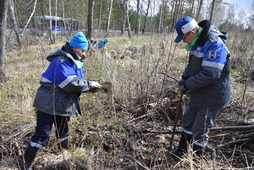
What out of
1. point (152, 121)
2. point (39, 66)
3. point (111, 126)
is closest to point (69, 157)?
point (111, 126)

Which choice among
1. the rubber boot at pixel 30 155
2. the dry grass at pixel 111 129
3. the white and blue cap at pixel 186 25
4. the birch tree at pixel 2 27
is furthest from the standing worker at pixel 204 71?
the birch tree at pixel 2 27

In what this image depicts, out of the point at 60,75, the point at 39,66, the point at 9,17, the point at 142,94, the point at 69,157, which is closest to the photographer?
the point at 60,75

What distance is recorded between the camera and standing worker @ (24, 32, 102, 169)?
206 centimetres

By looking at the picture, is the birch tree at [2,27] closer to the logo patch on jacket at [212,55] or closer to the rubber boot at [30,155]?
the rubber boot at [30,155]

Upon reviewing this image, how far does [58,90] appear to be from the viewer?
2.14 metres

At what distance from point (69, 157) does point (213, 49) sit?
6.66 ft

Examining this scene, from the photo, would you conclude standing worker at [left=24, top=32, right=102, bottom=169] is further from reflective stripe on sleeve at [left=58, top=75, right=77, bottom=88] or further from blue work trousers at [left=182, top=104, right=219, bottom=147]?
blue work trousers at [left=182, top=104, right=219, bottom=147]

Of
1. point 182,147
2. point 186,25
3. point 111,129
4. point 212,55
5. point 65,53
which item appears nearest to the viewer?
point 212,55

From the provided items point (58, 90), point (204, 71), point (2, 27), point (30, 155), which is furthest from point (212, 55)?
point (2, 27)

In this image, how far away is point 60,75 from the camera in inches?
80.7

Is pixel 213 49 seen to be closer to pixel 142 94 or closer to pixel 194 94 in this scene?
pixel 194 94

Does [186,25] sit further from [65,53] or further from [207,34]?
[65,53]

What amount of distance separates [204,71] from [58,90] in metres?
1.55

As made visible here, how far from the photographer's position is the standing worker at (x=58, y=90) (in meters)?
2.06
